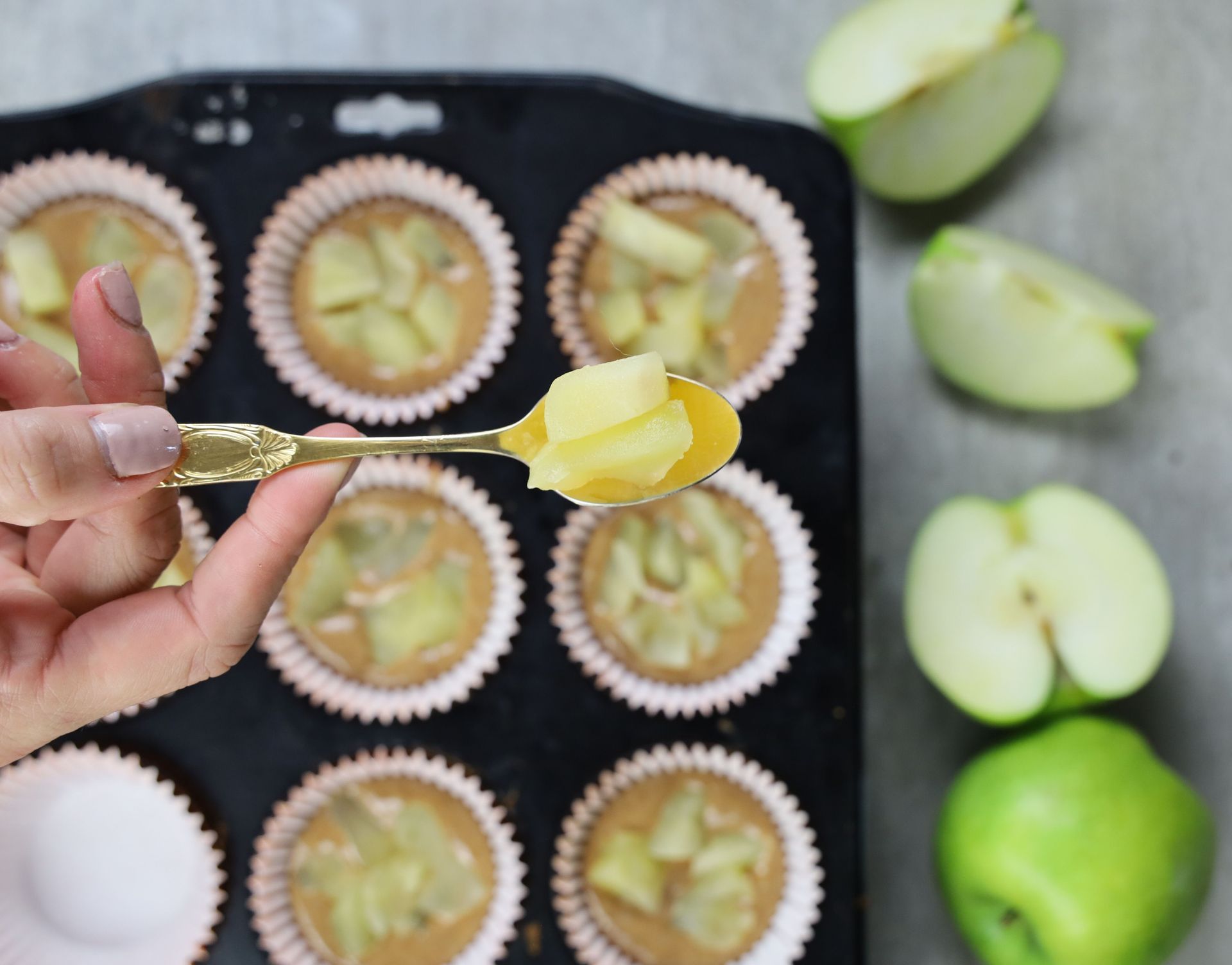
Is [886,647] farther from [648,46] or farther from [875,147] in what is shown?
[648,46]

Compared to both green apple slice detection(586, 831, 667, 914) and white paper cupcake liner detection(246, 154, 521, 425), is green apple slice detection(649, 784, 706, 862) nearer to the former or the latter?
green apple slice detection(586, 831, 667, 914)

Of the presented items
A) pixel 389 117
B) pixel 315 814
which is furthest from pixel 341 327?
pixel 315 814

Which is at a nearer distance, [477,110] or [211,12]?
[477,110]

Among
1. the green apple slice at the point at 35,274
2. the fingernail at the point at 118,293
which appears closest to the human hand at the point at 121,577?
the fingernail at the point at 118,293

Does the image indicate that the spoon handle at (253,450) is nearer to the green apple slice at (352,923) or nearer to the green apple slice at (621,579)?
the green apple slice at (621,579)

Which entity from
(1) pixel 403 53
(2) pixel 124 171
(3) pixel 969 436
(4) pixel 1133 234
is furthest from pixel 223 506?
(4) pixel 1133 234

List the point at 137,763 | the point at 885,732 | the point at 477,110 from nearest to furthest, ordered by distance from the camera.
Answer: the point at 137,763, the point at 477,110, the point at 885,732

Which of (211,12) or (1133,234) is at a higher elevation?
(211,12)

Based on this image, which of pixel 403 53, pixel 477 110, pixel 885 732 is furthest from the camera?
pixel 403 53
